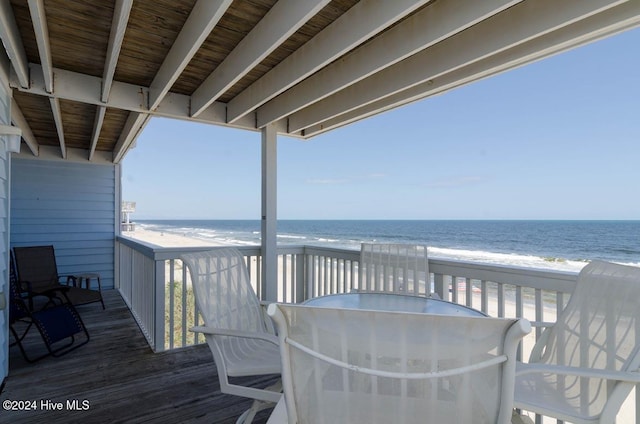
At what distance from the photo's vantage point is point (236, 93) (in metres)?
3.31

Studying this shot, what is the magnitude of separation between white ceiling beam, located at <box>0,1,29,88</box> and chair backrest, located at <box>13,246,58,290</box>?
3.05m

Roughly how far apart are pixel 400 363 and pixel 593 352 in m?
1.32

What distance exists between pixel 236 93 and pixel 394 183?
24188mm

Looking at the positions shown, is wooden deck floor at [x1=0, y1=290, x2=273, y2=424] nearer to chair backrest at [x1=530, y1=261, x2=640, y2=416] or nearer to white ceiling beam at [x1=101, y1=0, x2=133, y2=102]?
chair backrest at [x1=530, y1=261, x2=640, y2=416]

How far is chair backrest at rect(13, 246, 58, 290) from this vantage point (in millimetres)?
4461

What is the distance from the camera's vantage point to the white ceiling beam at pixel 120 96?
268 cm

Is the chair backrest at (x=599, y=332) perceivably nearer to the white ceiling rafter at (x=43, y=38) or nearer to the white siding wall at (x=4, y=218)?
the white ceiling rafter at (x=43, y=38)

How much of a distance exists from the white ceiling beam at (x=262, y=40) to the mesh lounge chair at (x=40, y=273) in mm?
3172

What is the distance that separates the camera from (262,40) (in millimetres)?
2064

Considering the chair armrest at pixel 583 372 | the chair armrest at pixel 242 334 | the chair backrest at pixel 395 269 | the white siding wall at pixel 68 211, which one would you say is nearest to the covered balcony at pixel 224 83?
the chair backrest at pixel 395 269

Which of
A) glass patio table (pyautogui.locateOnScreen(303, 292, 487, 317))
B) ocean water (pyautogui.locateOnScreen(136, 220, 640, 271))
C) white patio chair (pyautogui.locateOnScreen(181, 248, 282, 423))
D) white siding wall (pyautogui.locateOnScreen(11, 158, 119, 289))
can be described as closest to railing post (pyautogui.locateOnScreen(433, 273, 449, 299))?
glass patio table (pyautogui.locateOnScreen(303, 292, 487, 317))

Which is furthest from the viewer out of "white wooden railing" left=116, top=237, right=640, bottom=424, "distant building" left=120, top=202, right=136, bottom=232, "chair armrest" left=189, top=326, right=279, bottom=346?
"distant building" left=120, top=202, right=136, bottom=232

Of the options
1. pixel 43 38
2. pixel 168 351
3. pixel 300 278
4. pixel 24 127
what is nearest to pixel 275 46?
pixel 43 38

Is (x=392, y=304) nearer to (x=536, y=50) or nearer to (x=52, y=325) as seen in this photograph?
(x=536, y=50)
